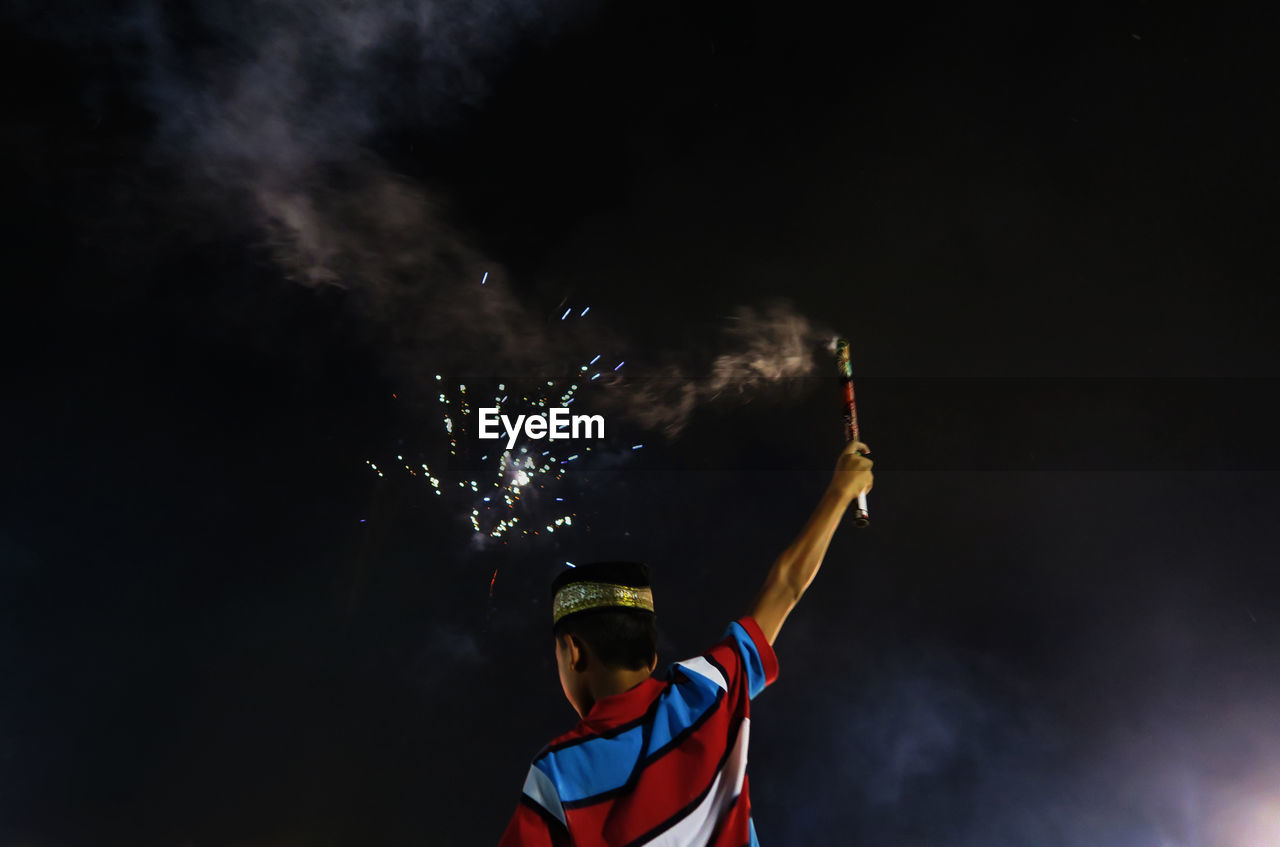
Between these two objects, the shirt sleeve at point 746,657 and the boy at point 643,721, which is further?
the shirt sleeve at point 746,657

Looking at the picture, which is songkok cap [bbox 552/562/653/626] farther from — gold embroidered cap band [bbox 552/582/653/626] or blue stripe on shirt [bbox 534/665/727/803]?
blue stripe on shirt [bbox 534/665/727/803]

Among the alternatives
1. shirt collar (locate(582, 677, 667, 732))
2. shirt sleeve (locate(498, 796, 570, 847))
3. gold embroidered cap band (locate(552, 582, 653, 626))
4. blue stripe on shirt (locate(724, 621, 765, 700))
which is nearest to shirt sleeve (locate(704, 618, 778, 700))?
blue stripe on shirt (locate(724, 621, 765, 700))

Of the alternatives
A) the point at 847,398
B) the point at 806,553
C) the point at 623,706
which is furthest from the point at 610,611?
the point at 847,398

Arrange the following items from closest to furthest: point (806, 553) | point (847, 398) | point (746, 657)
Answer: point (746, 657) → point (806, 553) → point (847, 398)

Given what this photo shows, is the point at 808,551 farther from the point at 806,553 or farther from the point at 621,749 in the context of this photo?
the point at 621,749

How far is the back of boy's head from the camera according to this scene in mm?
2848

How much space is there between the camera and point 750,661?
2719 mm

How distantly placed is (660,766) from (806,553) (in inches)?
38.8

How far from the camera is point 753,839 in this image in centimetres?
259

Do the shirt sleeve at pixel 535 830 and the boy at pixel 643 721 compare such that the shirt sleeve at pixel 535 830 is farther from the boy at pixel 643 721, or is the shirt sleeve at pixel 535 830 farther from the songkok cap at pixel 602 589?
the songkok cap at pixel 602 589

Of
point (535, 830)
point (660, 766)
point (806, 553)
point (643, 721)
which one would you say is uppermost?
point (806, 553)

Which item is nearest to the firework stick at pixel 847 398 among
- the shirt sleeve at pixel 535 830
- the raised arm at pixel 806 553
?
the raised arm at pixel 806 553

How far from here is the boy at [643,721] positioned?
7.55 feet

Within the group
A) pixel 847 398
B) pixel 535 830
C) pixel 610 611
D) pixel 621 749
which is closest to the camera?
pixel 535 830
